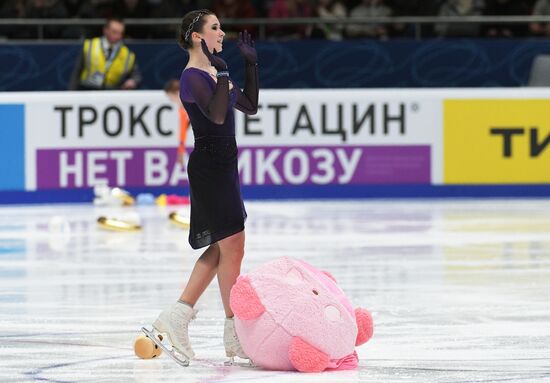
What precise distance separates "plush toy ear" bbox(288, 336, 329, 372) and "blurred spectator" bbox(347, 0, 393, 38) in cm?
1108

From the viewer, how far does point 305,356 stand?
221 inches

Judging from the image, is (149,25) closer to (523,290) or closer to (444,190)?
(444,190)

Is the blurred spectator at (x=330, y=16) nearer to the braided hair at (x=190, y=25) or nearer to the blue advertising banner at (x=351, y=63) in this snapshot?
the blue advertising banner at (x=351, y=63)

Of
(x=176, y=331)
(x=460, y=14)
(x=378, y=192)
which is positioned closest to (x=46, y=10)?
(x=378, y=192)

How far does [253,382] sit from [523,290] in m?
3.17

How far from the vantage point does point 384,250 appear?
1047 cm

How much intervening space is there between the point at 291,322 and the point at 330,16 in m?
11.3

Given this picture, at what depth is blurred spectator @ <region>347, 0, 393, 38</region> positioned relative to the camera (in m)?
16.5

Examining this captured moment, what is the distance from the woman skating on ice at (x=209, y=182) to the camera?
19.4 ft

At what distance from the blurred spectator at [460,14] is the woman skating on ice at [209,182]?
10811 mm

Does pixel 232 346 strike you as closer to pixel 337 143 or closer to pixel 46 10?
pixel 337 143

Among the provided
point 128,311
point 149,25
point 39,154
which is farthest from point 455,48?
point 128,311

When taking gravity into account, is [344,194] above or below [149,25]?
below

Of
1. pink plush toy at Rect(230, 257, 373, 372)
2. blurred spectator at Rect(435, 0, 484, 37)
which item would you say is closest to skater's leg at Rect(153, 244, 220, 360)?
pink plush toy at Rect(230, 257, 373, 372)
